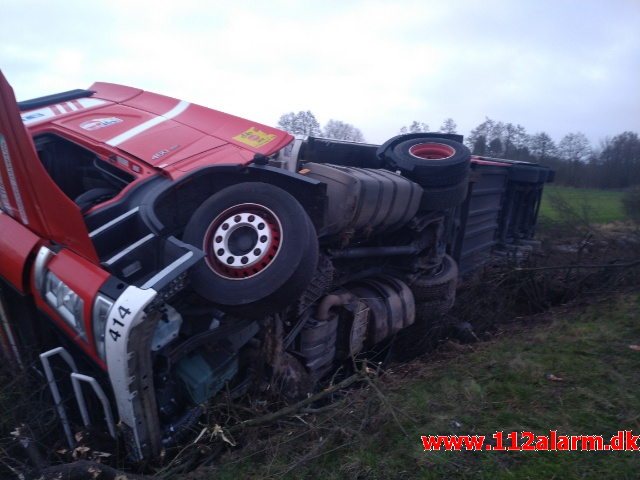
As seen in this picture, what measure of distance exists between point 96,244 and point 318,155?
2429mm

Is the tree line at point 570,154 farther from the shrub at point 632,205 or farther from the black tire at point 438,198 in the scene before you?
the black tire at point 438,198

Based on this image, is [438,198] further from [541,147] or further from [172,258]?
[541,147]

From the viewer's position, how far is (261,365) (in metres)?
2.74

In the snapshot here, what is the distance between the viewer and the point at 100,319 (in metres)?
2.11

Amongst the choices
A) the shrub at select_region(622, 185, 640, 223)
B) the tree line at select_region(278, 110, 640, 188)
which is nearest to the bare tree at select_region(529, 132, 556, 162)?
the tree line at select_region(278, 110, 640, 188)

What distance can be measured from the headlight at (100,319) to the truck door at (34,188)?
27cm

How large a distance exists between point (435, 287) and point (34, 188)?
3.26 meters

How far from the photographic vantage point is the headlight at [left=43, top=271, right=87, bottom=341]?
222 centimetres

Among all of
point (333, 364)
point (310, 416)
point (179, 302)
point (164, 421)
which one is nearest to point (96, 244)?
point (179, 302)

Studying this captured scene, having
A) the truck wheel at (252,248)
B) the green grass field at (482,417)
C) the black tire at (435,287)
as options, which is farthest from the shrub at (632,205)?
the truck wheel at (252,248)

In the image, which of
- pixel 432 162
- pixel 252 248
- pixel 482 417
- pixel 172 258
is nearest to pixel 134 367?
pixel 172 258

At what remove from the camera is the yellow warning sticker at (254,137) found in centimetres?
320

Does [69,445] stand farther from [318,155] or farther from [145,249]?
[318,155]

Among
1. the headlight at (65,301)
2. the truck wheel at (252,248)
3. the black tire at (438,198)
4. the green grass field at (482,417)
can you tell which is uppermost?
the black tire at (438,198)
